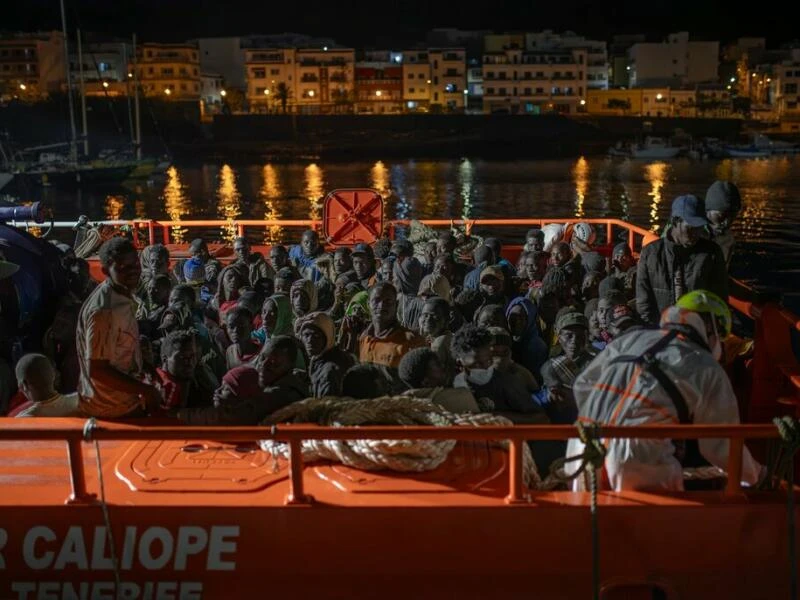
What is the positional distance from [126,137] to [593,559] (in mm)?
91205

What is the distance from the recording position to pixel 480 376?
4902mm

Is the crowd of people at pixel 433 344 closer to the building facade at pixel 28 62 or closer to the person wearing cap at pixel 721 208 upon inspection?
the person wearing cap at pixel 721 208

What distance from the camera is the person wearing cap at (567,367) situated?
5.00 meters

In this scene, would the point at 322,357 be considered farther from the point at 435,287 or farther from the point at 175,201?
the point at 175,201

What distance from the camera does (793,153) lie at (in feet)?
270

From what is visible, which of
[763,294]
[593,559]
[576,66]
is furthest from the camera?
[576,66]

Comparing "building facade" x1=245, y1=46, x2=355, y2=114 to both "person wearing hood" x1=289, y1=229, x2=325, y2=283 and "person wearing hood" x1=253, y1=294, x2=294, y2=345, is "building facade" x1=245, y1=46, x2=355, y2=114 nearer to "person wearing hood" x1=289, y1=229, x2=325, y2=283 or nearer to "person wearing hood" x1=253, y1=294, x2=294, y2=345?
"person wearing hood" x1=289, y1=229, x2=325, y2=283

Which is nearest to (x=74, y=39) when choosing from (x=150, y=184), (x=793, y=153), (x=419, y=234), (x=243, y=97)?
(x=243, y=97)

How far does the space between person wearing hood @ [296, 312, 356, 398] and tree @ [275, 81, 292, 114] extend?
339ft

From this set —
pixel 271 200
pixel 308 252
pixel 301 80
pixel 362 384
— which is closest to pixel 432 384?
pixel 362 384

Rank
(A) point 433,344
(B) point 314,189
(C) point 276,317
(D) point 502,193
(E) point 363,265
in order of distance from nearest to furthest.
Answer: (A) point 433,344
(C) point 276,317
(E) point 363,265
(D) point 502,193
(B) point 314,189

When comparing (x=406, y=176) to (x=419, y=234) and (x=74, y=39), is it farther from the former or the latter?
(x=74, y=39)

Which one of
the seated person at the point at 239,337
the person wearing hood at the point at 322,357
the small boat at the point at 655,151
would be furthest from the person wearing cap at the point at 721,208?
the small boat at the point at 655,151

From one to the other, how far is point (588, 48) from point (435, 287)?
4495 inches
